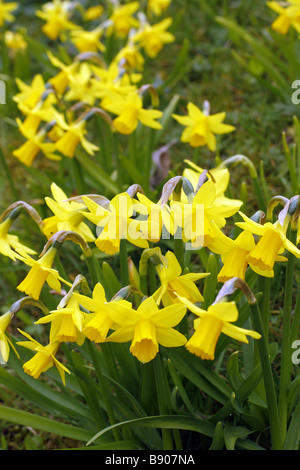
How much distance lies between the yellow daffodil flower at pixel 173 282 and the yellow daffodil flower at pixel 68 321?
20 cm

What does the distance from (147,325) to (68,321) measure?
220mm

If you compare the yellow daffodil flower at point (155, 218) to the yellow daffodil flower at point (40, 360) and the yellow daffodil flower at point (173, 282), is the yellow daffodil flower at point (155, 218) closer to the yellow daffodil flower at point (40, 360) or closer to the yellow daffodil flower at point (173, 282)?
the yellow daffodil flower at point (173, 282)

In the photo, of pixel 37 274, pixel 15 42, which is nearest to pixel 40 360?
pixel 37 274

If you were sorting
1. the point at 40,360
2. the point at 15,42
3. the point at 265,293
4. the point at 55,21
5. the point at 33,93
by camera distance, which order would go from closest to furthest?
the point at 40,360 < the point at 265,293 < the point at 33,93 < the point at 55,21 < the point at 15,42

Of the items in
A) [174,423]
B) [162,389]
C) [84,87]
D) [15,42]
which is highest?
[15,42]

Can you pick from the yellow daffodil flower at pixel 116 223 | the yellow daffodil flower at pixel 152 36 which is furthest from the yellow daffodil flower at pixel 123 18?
the yellow daffodil flower at pixel 116 223

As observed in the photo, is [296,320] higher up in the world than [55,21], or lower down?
lower down

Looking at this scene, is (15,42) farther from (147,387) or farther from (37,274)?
(147,387)

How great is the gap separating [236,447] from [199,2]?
3353 millimetres

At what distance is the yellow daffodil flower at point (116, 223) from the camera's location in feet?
4.42

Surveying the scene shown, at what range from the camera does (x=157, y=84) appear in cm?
368

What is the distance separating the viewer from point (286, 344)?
1507 millimetres

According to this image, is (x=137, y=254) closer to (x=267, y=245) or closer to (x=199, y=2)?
(x=267, y=245)

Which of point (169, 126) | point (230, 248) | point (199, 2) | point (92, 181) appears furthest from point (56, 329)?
point (199, 2)
